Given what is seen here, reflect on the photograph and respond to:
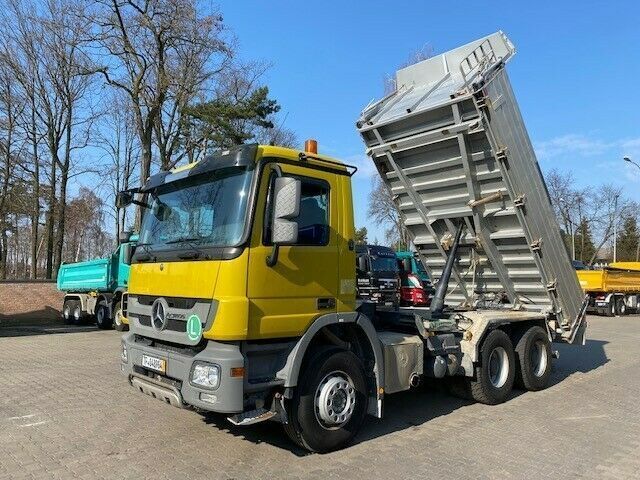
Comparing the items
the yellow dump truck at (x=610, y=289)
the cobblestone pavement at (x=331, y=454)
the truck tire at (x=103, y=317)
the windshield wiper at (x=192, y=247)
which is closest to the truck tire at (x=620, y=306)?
the yellow dump truck at (x=610, y=289)

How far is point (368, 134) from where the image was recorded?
738 cm

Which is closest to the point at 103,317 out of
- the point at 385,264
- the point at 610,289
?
the point at 385,264

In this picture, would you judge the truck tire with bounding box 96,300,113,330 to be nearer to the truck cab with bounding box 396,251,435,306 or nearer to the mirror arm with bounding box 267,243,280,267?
the truck cab with bounding box 396,251,435,306

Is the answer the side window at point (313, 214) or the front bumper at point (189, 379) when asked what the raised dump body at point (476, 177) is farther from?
the front bumper at point (189, 379)

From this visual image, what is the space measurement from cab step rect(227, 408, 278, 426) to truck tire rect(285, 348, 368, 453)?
23 cm

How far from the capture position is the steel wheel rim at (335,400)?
4898 mm

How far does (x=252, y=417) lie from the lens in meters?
4.49

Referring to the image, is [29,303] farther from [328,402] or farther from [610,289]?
[610,289]

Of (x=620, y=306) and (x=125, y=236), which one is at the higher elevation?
(x=125, y=236)

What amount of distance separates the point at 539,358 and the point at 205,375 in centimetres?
550

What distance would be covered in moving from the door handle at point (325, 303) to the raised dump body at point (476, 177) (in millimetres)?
2789

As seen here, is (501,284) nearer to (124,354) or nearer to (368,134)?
(368,134)

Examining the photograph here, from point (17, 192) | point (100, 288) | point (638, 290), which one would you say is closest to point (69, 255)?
point (17, 192)

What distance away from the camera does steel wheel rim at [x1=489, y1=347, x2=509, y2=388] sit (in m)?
7.18
